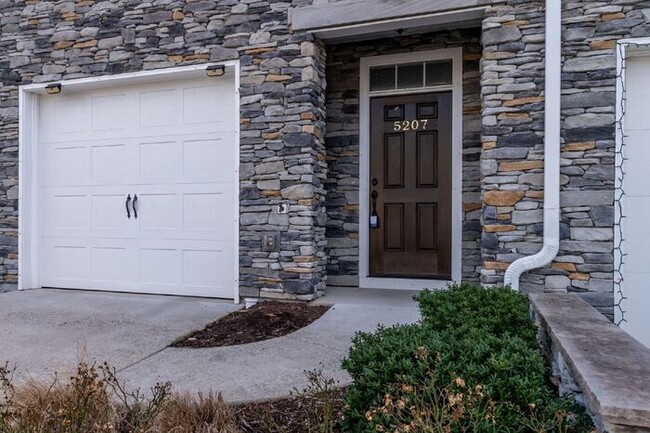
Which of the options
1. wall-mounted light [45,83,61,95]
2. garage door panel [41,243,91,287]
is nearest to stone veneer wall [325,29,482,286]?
garage door panel [41,243,91,287]

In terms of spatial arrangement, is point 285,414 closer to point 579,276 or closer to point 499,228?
point 499,228

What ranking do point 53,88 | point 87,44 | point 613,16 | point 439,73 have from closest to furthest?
point 613,16 < point 439,73 < point 87,44 < point 53,88

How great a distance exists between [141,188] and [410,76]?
9.44ft

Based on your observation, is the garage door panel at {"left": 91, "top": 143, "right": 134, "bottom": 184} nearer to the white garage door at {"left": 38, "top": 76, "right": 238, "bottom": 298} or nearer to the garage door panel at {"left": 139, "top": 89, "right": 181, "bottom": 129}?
the white garage door at {"left": 38, "top": 76, "right": 238, "bottom": 298}

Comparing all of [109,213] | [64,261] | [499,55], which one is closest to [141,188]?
[109,213]

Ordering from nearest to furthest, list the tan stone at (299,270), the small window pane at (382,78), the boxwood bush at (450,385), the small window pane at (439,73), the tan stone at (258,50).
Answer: the boxwood bush at (450,385)
the tan stone at (299,270)
the tan stone at (258,50)
the small window pane at (439,73)
the small window pane at (382,78)

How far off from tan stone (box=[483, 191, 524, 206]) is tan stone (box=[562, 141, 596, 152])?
1.47ft

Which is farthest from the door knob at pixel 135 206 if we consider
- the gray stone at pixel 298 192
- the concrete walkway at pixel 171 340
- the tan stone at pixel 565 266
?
the tan stone at pixel 565 266

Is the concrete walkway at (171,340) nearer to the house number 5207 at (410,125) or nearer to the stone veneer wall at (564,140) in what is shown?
the stone veneer wall at (564,140)

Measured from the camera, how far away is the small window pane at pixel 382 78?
15.2 ft

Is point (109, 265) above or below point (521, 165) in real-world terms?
below

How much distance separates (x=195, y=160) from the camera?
15.2ft

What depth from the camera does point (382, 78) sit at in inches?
184

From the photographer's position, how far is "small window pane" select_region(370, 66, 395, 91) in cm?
464
